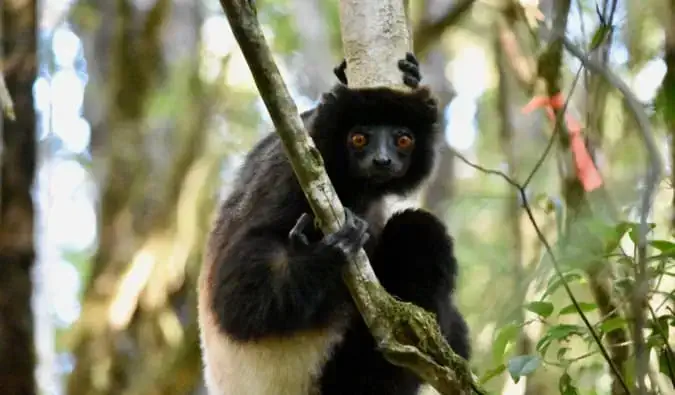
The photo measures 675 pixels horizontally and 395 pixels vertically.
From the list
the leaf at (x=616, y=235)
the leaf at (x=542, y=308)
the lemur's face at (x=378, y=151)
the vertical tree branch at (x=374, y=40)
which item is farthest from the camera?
the vertical tree branch at (x=374, y=40)

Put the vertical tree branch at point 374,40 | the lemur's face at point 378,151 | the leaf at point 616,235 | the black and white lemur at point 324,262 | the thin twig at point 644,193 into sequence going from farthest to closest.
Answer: the vertical tree branch at point 374,40 < the lemur's face at point 378,151 < the black and white lemur at point 324,262 < the leaf at point 616,235 < the thin twig at point 644,193

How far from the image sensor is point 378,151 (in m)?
4.23

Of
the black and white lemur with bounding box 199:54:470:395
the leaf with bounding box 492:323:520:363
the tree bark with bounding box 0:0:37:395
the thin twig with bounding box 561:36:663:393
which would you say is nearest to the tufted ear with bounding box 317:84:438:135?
the black and white lemur with bounding box 199:54:470:395

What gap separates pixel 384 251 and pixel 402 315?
0.82 m

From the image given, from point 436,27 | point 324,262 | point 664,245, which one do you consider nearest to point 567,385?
point 664,245

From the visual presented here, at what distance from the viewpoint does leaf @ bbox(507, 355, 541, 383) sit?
2.72 meters

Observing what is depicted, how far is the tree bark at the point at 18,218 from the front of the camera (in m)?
3.79

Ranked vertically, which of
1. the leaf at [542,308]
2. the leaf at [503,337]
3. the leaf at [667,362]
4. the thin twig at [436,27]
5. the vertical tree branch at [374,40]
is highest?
the thin twig at [436,27]

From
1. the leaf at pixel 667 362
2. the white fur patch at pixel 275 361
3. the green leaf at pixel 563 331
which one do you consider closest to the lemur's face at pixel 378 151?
the white fur patch at pixel 275 361

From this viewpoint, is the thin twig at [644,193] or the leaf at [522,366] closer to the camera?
the thin twig at [644,193]

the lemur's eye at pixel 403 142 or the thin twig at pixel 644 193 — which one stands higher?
the lemur's eye at pixel 403 142

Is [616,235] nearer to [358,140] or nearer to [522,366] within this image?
[522,366]

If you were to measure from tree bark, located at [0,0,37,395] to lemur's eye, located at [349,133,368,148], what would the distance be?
4.45 ft

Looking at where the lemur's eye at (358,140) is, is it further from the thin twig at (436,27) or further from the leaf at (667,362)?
the thin twig at (436,27)
